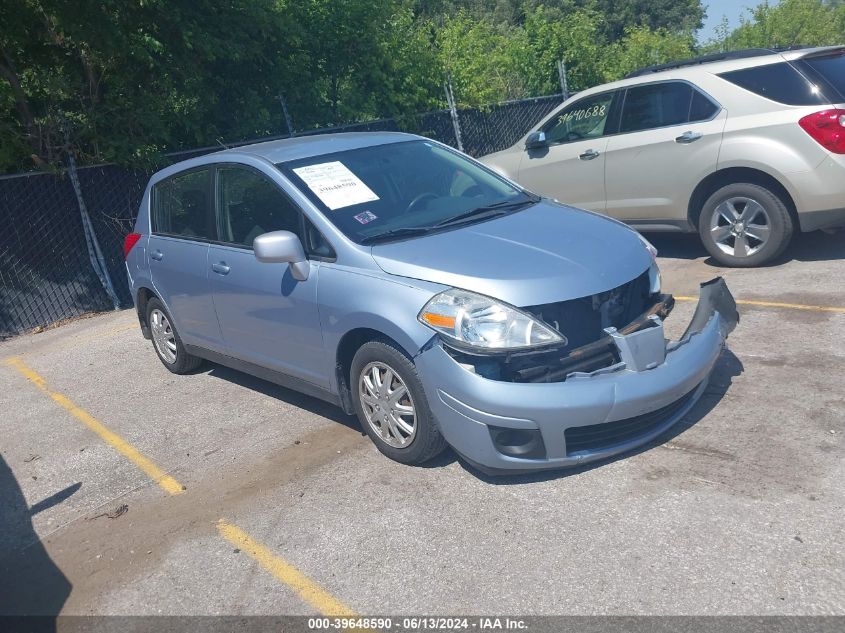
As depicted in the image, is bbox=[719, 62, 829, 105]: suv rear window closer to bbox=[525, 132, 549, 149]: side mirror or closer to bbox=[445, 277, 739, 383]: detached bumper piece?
bbox=[525, 132, 549, 149]: side mirror

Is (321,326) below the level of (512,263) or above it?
below

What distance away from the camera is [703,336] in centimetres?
455

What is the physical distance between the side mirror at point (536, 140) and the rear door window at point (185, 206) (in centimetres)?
391

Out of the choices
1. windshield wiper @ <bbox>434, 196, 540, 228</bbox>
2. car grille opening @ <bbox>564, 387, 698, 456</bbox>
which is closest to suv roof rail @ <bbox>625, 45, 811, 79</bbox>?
windshield wiper @ <bbox>434, 196, 540, 228</bbox>

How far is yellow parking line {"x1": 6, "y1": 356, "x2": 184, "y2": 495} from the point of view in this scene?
5008mm

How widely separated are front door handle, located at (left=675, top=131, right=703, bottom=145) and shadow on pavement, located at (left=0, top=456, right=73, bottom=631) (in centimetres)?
584

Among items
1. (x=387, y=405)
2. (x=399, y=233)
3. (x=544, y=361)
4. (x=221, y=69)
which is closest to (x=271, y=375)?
(x=387, y=405)

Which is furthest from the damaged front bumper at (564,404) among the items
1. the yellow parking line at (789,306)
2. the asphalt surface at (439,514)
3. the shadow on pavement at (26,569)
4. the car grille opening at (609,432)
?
the yellow parking line at (789,306)

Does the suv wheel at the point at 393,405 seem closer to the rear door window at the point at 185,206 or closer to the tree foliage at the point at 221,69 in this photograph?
the rear door window at the point at 185,206

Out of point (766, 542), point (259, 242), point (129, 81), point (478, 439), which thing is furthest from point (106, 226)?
point (766, 542)

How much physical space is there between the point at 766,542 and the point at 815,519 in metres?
0.28

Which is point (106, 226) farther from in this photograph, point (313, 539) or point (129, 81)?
point (313, 539)

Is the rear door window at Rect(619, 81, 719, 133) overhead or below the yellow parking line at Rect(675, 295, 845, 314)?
overhead

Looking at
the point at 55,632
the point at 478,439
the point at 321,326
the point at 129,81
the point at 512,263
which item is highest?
the point at 129,81
